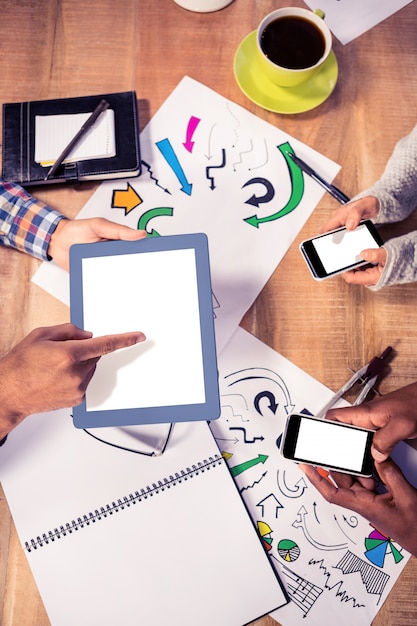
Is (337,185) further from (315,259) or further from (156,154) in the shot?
(156,154)

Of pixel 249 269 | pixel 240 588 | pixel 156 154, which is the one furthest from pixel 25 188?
pixel 240 588

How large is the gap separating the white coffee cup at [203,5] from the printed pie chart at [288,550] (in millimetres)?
913

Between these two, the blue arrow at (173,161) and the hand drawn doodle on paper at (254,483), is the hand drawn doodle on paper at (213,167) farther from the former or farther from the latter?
the hand drawn doodle on paper at (254,483)

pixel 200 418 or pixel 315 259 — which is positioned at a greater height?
pixel 315 259

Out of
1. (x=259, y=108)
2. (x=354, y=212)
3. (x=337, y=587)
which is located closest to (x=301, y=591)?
(x=337, y=587)

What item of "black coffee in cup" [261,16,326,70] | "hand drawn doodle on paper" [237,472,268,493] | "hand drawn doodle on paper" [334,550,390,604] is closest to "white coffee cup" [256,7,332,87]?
"black coffee in cup" [261,16,326,70]

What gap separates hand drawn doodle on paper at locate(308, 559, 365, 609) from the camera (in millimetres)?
832

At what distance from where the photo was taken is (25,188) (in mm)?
935

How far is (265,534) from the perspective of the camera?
857 mm

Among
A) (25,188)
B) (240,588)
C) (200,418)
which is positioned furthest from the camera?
(25,188)

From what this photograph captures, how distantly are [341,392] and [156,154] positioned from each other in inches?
20.0

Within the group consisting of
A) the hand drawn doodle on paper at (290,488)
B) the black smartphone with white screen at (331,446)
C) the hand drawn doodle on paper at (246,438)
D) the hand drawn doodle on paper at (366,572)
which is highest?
the black smartphone with white screen at (331,446)

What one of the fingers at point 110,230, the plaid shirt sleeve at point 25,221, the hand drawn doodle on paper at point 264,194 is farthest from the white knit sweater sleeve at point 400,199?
the plaid shirt sleeve at point 25,221

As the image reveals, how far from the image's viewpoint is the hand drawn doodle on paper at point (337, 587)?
832 mm
